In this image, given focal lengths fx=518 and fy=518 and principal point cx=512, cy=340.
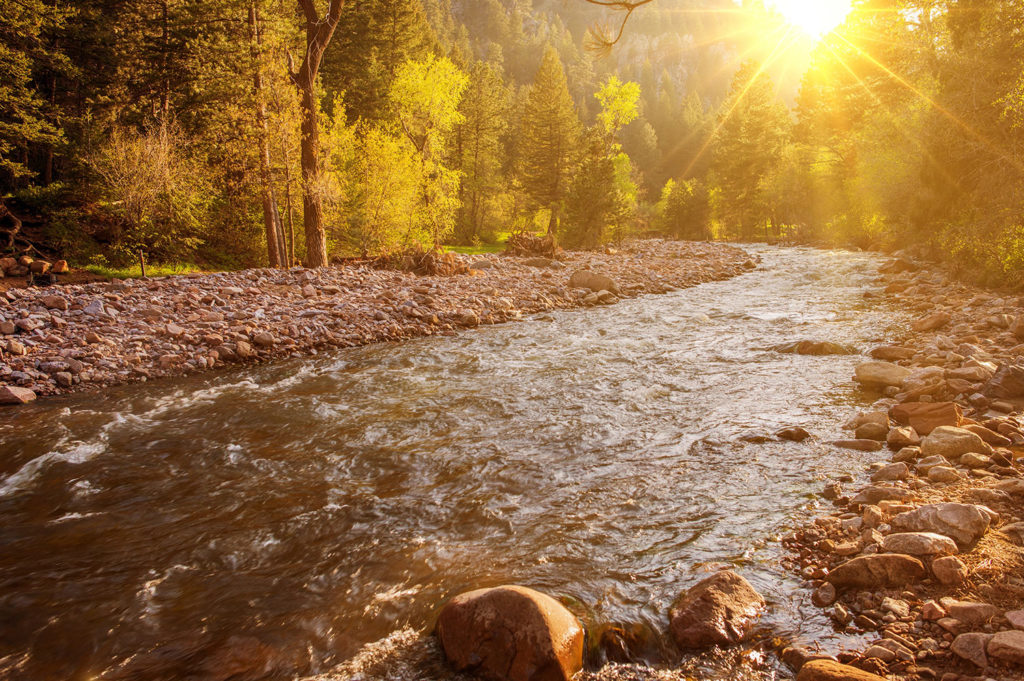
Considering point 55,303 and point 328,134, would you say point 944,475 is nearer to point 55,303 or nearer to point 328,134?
point 55,303

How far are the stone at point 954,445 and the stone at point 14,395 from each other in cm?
1339

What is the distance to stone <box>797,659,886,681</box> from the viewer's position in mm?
2793

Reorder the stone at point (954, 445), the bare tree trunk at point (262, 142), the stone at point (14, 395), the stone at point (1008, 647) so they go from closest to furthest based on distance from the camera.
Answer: the stone at point (1008, 647) < the stone at point (954, 445) < the stone at point (14, 395) < the bare tree trunk at point (262, 142)

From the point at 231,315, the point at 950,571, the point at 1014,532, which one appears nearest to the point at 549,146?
the point at 231,315

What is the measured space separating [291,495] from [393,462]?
127 centimetres

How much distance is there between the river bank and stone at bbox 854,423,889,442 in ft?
0.04

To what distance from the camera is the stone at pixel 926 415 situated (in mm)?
6113

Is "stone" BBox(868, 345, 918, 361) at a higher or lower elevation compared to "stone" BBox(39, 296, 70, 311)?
lower

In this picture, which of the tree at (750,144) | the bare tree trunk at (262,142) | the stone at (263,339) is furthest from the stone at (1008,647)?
the tree at (750,144)

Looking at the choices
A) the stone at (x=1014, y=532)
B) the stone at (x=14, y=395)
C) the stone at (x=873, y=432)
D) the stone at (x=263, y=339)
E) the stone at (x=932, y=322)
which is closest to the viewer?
the stone at (x=1014, y=532)

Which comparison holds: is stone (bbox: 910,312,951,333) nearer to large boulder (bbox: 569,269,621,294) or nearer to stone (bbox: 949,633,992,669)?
large boulder (bbox: 569,269,621,294)

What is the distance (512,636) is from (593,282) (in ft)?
60.3

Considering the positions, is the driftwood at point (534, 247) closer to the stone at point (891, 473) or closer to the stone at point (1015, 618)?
the stone at point (891, 473)

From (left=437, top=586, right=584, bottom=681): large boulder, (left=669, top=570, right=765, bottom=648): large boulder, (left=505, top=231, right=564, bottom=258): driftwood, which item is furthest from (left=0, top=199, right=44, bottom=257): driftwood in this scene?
(left=669, top=570, right=765, bottom=648): large boulder
